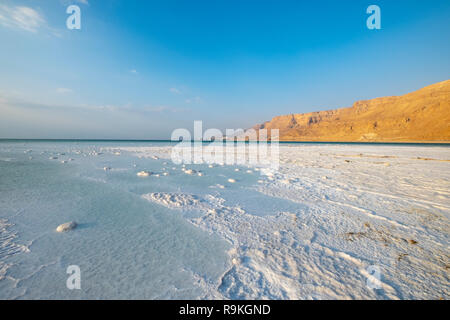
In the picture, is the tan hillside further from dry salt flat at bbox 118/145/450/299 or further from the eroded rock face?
the eroded rock face

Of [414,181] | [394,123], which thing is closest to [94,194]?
[414,181]

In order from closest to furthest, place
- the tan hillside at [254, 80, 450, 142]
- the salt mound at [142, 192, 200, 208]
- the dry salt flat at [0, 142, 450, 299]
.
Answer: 1. the dry salt flat at [0, 142, 450, 299]
2. the salt mound at [142, 192, 200, 208]
3. the tan hillside at [254, 80, 450, 142]

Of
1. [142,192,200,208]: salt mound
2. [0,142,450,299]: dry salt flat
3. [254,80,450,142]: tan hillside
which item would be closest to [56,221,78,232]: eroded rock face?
[0,142,450,299]: dry salt flat

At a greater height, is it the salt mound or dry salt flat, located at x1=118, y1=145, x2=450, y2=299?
the salt mound

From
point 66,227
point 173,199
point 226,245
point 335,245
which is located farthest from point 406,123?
point 66,227

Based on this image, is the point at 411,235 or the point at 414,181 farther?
the point at 414,181

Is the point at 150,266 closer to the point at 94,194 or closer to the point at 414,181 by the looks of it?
the point at 94,194

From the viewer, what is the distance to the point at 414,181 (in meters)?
6.44

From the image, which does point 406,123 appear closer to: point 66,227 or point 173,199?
point 173,199

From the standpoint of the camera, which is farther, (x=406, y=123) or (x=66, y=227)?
(x=406, y=123)

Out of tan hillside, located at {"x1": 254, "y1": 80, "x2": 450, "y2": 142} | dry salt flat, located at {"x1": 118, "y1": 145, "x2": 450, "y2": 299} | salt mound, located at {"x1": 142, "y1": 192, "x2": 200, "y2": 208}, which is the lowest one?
dry salt flat, located at {"x1": 118, "y1": 145, "x2": 450, "y2": 299}

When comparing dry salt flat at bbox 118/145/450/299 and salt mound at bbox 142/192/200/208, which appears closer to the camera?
dry salt flat at bbox 118/145/450/299

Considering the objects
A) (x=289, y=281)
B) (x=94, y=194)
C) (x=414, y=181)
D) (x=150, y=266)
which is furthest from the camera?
(x=414, y=181)
